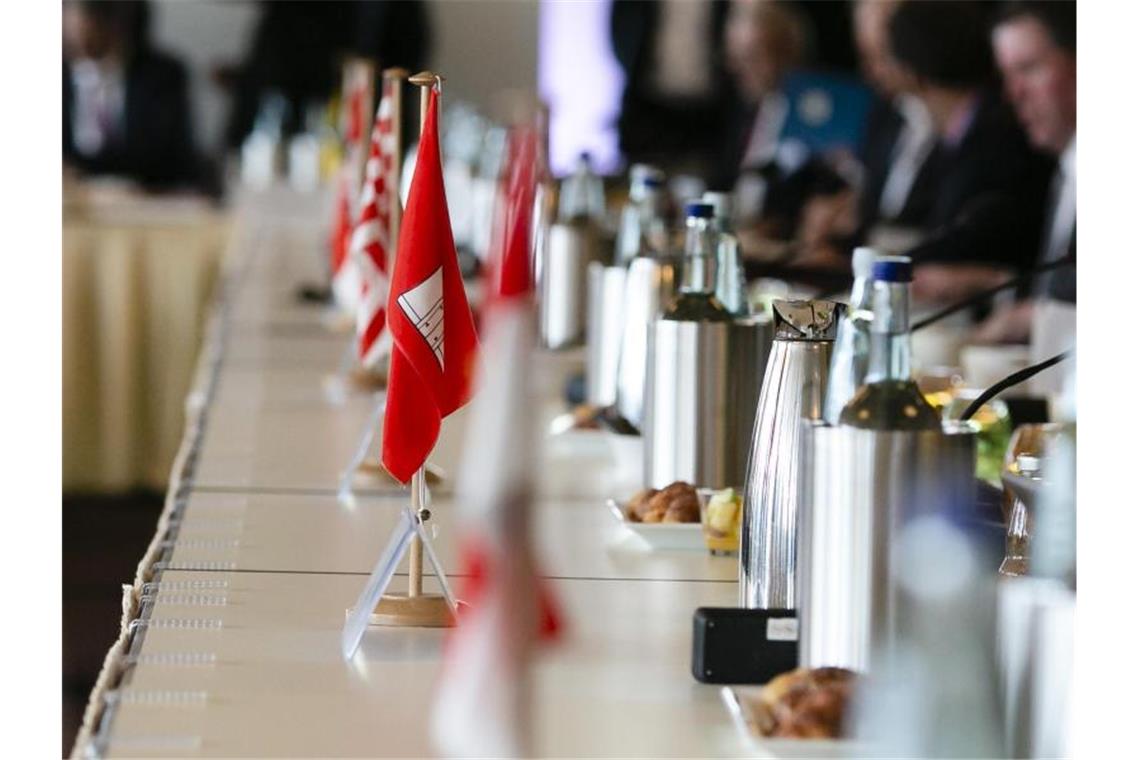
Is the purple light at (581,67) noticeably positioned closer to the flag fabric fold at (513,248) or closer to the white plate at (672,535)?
the white plate at (672,535)

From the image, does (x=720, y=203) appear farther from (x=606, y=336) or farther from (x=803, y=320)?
(x=803, y=320)

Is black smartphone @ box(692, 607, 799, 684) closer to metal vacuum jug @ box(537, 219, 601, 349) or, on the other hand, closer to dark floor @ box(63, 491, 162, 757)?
metal vacuum jug @ box(537, 219, 601, 349)

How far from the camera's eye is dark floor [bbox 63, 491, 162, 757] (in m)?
3.54

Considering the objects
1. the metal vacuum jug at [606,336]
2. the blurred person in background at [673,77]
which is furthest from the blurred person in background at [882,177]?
the blurred person in background at [673,77]

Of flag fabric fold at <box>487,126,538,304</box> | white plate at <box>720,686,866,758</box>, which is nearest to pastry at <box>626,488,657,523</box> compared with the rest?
white plate at <box>720,686,866,758</box>

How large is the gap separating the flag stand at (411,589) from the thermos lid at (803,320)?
0.24 m

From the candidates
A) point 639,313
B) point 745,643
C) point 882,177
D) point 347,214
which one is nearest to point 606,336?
point 639,313

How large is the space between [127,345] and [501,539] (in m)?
4.90

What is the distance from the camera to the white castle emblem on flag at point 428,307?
1172 mm

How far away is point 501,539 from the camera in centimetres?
77

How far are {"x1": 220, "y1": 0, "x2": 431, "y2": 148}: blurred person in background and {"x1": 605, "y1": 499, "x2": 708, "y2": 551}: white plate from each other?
753cm

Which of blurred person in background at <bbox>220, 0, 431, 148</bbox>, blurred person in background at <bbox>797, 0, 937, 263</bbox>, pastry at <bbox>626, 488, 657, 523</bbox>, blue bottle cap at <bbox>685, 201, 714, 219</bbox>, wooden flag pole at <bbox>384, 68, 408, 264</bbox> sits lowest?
pastry at <bbox>626, 488, 657, 523</bbox>

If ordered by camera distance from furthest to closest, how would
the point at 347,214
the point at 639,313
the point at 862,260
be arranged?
the point at 347,214 → the point at 639,313 → the point at 862,260
